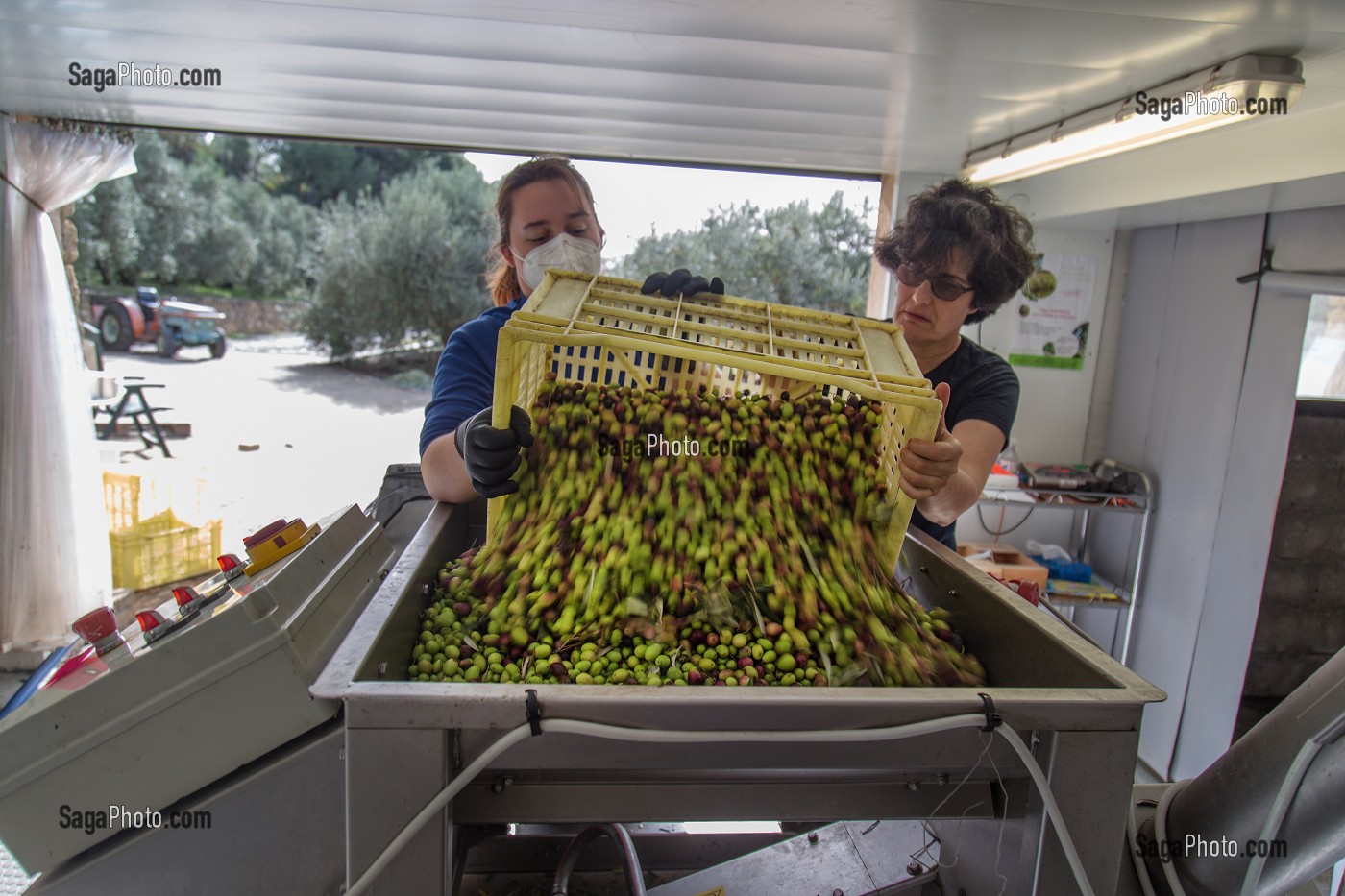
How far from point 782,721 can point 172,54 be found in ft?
13.0

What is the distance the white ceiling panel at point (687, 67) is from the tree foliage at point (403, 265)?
31.7 feet

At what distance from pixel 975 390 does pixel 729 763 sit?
5.66 feet

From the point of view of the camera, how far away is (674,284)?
1975 millimetres

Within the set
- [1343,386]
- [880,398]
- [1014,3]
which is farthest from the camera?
[1343,386]

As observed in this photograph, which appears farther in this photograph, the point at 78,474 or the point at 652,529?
the point at 78,474

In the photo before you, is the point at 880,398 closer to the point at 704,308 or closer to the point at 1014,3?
the point at 704,308

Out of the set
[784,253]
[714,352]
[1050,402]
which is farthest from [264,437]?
[714,352]

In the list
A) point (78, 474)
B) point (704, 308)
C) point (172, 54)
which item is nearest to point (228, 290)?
point (78, 474)

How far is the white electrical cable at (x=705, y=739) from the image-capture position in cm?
107

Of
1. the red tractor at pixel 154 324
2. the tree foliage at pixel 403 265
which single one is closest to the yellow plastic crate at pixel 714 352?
the tree foliage at pixel 403 265

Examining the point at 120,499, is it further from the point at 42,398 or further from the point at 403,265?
the point at 403,265

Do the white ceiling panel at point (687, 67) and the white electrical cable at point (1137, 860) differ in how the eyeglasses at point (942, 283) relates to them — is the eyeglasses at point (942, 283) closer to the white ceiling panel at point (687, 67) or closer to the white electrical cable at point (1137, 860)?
the white ceiling panel at point (687, 67)

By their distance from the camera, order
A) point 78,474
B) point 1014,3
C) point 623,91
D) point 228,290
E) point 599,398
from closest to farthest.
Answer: point 599,398
point 1014,3
point 623,91
point 78,474
point 228,290

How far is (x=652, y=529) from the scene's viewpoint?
1611mm
